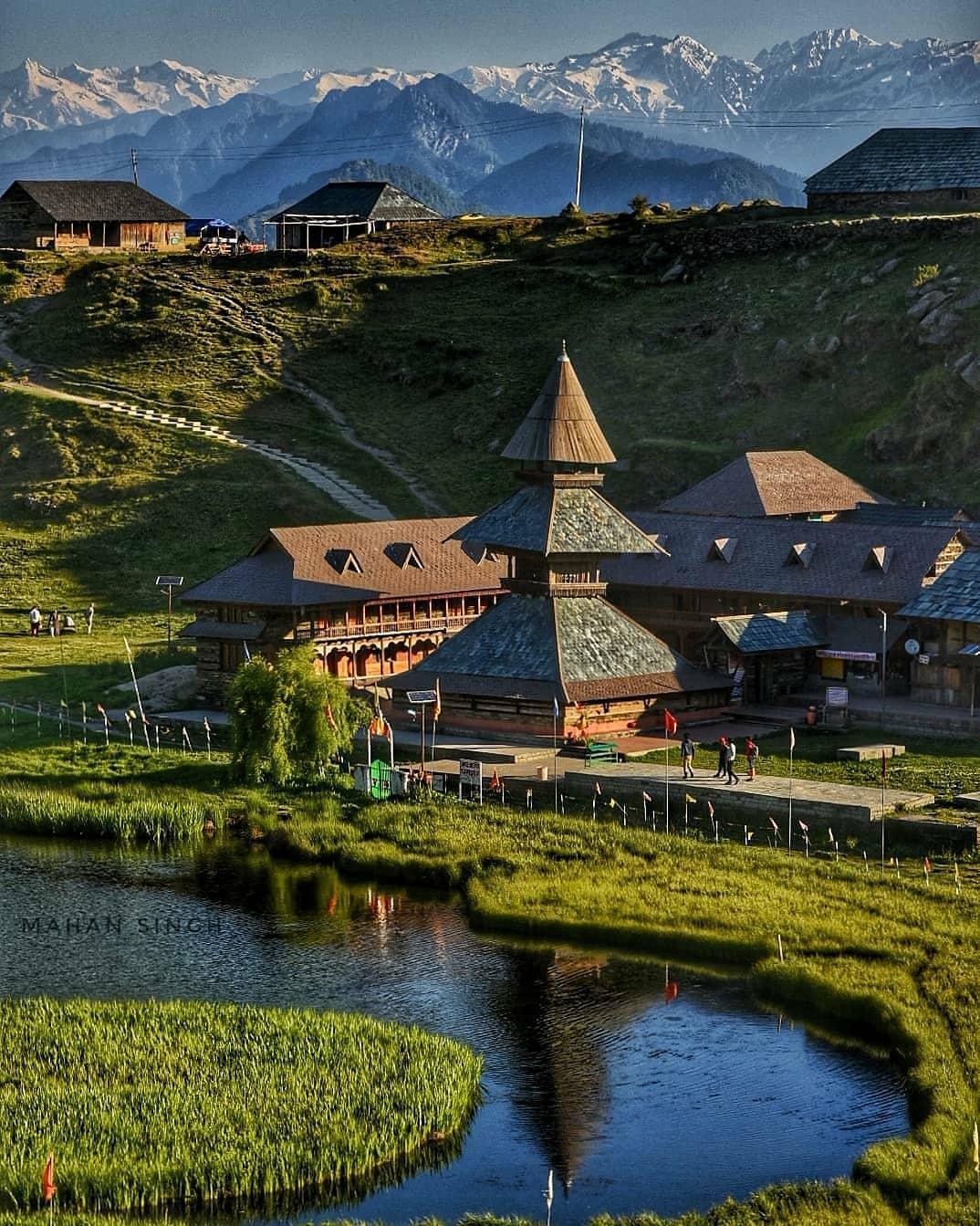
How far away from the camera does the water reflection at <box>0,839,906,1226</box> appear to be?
37.3 m

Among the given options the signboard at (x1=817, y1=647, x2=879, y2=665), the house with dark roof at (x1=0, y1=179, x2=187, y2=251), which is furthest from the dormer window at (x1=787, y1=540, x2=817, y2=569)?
the house with dark roof at (x1=0, y1=179, x2=187, y2=251)

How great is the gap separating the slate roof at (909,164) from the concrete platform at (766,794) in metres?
72.0

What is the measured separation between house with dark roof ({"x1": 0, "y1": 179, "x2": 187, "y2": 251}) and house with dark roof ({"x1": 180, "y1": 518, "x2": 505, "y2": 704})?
6899cm

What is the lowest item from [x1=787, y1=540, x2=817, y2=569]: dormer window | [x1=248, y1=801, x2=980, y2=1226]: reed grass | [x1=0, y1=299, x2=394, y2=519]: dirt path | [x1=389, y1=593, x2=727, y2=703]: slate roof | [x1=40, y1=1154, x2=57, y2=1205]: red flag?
[x1=40, y1=1154, x2=57, y2=1205]: red flag

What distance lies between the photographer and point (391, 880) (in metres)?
55.4

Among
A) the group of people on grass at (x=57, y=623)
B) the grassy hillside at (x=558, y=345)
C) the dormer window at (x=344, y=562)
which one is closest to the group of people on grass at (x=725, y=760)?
the dormer window at (x=344, y=562)

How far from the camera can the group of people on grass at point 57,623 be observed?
290 feet

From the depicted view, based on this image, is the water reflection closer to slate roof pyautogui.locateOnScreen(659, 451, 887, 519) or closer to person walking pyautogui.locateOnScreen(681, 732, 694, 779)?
person walking pyautogui.locateOnScreen(681, 732, 694, 779)

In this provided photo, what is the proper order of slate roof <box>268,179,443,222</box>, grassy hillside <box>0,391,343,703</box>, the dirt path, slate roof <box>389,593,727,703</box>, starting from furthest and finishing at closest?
slate roof <box>268,179,443,222</box>
the dirt path
grassy hillside <box>0,391,343,703</box>
slate roof <box>389,593,727,703</box>

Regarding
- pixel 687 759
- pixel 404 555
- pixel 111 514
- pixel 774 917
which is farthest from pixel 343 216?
pixel 774 917

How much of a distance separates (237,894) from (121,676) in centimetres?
2616

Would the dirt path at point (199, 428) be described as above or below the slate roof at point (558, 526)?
above

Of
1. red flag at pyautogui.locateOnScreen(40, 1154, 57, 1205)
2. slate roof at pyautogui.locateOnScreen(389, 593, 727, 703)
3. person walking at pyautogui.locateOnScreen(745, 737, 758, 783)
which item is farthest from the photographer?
slate roof at pyautogui.locateOnScreen(389, 593, 727, 703)

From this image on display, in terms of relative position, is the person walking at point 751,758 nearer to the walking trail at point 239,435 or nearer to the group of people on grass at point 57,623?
the group of people on grass at point 57,623
